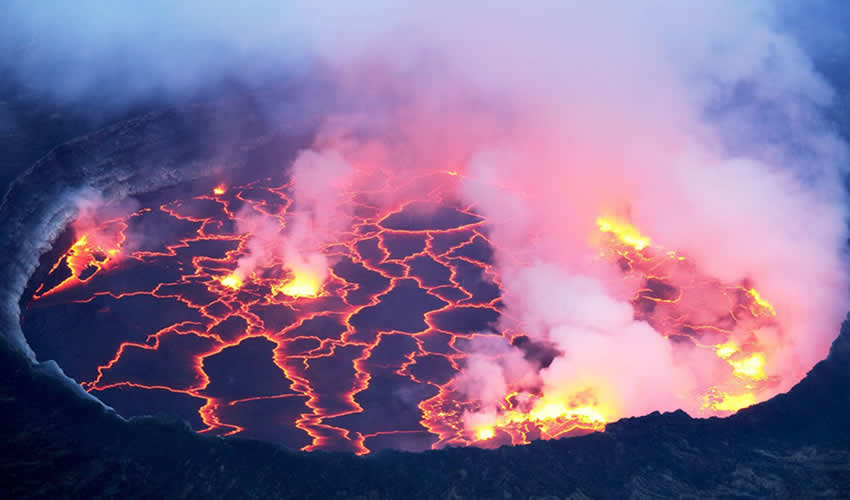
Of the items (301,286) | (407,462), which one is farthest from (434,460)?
(301,286)

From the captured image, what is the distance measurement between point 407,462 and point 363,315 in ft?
17.1

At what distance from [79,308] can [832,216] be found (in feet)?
62.0

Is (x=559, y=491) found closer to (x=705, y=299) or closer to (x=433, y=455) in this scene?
(x=433, y=455)

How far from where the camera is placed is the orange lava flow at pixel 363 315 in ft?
40.9

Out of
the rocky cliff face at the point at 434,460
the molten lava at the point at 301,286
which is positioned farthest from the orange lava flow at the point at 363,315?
the rocky cliff face at the point at 434,460

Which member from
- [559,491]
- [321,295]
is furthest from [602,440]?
[321,295]

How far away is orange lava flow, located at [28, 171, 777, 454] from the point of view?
12.5m

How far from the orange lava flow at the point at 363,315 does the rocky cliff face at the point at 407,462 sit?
97cm

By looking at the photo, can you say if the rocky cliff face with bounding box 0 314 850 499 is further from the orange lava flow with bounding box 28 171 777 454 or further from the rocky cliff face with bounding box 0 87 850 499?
the orange lava flow with bounding box 28 171 777 454

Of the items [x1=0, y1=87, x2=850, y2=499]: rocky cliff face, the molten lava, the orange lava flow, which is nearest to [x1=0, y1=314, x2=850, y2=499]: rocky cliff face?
[x1=0, y1=87, x2=850, y2=499]: rocky cliff face

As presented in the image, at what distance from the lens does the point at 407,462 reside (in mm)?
10789

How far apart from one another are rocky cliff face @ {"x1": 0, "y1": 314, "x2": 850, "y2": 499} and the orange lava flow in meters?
0.97

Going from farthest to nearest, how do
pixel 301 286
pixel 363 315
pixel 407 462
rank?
1. pixel 301 286
2. pixel 363 315
3. pixel 407 462

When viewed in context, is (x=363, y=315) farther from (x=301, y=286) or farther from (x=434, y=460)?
(x=434, y=460)
